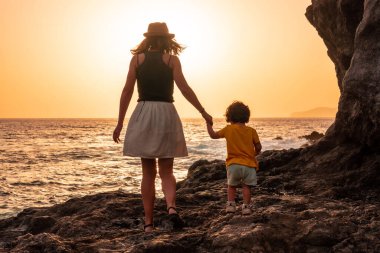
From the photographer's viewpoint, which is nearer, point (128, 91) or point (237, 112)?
point (128, 91)

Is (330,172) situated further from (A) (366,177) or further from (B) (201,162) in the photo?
(B) (201,162)

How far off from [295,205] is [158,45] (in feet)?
9.20

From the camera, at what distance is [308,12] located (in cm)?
1306

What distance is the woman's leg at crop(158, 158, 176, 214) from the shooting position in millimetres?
5641

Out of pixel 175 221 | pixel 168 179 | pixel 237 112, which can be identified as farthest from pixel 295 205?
pixel 168 179

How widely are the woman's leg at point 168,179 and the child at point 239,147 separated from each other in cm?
75

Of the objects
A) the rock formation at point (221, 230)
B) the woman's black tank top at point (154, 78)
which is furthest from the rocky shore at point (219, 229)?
the woman's black tank top at point (154, 78)

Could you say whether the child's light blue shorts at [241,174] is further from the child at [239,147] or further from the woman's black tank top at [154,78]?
the woman's black tank top at [154,78]

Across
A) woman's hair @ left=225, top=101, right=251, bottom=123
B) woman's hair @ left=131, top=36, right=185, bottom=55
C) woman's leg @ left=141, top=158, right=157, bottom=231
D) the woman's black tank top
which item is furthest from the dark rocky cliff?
woman's hair @ left=131, top=36, right=185, bottom=55

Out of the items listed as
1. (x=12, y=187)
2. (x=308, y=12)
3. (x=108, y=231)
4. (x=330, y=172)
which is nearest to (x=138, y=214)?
(x=108, y=231)

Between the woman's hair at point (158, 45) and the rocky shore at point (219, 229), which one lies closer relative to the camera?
the rocky shore at point (219, 229)

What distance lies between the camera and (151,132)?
545 centimetres

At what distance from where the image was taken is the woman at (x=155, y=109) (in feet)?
17.9

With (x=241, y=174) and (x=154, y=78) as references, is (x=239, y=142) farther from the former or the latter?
(x=154, y=78)
